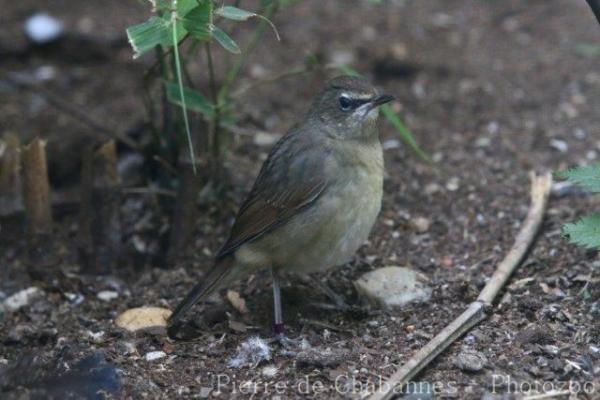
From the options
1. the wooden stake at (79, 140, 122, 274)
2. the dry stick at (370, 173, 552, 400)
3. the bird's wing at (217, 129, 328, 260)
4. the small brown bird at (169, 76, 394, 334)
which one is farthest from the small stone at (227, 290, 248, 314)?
the dry stick at (370, 173, 552, 400)

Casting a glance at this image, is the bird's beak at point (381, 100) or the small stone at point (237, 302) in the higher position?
the bird's beak at point (381, 100)

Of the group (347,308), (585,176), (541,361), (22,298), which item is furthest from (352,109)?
(22,298)

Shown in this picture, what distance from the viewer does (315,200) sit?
4879 millimetres

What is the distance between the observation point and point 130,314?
5.08m

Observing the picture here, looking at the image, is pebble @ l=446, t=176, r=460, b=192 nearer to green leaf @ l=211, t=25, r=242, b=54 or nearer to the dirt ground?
the dirt ground

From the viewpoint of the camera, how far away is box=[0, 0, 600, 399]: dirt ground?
14.0 feet

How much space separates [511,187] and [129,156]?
2440 mm

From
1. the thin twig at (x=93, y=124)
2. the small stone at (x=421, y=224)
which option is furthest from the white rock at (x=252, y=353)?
the thin twig at (x=93, y=124)

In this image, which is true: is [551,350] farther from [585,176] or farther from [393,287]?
[393,287]

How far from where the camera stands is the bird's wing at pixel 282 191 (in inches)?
193

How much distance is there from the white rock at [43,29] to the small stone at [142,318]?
3.52m

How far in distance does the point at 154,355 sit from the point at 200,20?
5.11 ft

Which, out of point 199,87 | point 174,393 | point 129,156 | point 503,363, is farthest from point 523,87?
point 174,393

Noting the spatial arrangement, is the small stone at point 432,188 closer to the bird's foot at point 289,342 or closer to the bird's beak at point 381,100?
the bird's beak at point 381,100
